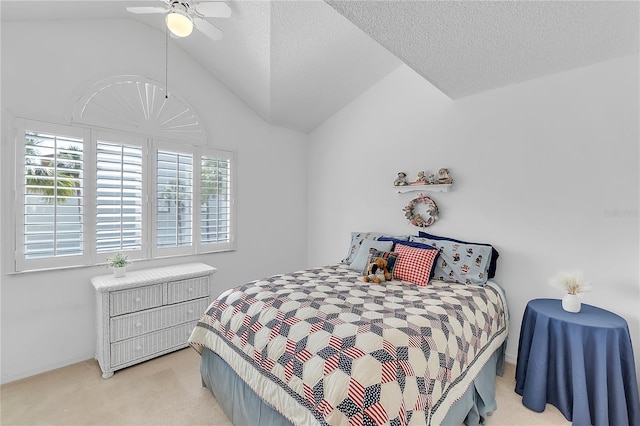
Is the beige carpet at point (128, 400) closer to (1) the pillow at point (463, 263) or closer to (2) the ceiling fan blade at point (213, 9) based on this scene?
(1) the pillow at point (463, 263)

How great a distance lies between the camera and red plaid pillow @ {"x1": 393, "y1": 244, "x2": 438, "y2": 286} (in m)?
2.45

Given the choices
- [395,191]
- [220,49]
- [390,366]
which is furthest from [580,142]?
[220,49]

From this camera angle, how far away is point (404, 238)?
3217mm

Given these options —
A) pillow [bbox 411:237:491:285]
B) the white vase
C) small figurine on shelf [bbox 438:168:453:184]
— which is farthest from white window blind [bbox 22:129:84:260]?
the white vase

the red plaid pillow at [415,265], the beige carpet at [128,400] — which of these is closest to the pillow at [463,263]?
the red plaid pillow at [415,265]

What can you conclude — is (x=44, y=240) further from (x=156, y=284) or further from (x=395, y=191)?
(x=395, y=191)

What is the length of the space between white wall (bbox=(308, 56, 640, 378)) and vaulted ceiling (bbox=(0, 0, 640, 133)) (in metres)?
0.21

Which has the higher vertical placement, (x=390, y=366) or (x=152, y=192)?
(x=152, y=192)

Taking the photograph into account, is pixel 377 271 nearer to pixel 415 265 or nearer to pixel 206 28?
pixel 415 265

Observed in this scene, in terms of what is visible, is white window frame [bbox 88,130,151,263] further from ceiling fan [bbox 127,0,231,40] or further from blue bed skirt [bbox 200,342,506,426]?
blue bed skirt [bbox 200,342,506,426]

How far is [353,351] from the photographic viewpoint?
1.33 m

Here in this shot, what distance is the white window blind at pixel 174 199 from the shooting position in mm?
2963

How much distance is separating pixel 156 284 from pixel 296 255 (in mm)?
2101

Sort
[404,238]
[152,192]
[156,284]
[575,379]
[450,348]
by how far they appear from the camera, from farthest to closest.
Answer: [404,238] < [152,192] < [156,284] < [575,379] < [450,348]
